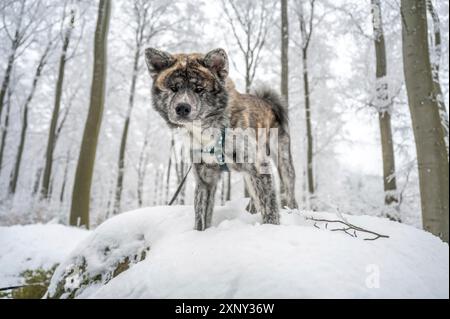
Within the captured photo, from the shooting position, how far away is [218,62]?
9.42ft

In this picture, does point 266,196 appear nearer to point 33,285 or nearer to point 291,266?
point 291,266

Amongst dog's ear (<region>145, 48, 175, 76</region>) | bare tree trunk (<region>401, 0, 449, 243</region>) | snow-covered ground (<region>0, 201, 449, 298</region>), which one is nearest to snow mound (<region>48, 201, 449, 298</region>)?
snow-covered ground (<region>0, 201, 449, 298</region>)

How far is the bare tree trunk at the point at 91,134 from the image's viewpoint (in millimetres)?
7676

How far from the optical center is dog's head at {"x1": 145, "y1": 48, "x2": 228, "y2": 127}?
2.66 m

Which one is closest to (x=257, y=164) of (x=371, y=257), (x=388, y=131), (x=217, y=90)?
(x=217, y=90)

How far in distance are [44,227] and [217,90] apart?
5.78 metres

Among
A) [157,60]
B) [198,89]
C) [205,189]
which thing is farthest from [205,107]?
[205,189]

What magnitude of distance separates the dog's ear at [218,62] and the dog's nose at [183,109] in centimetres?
61

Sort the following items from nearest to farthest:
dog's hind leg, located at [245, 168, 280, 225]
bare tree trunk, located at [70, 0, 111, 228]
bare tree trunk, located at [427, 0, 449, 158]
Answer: dog's hind leg, located at [245, 168, 280, 225], bare tree trunk, located at [427, 0, 449, 158], bare tree trunk, located at [70, 0, 111, 228]

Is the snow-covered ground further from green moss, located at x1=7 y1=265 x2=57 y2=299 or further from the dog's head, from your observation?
green moss, located at x1=7 y1=265 x2=57 y2=299

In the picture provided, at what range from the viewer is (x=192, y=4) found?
44.4 ft

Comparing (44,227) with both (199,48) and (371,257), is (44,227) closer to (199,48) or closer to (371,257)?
(371,257)

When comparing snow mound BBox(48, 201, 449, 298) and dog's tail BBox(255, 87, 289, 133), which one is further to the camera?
dog's tail BBox(255, 87, 289, 133)

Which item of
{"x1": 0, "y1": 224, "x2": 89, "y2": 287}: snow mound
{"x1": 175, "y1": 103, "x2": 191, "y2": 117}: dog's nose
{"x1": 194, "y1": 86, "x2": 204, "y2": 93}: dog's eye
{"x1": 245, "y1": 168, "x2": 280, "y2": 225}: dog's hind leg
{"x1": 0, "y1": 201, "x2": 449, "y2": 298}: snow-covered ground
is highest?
{"x1": 194, "y1": 86, "x2": 204, "y2": 93}: dog's eye
